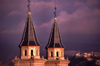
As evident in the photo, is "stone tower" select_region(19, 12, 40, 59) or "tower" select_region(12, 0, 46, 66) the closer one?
"tower" select_region(12, 0, 46, 66)

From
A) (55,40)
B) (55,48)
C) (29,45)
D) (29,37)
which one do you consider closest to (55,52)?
(55,48)

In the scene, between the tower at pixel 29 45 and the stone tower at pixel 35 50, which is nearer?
the stone tower at pixel 35 50

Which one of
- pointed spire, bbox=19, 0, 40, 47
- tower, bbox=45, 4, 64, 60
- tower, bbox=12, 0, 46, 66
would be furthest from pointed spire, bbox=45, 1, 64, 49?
tower, bbox=12, 0, 46, 66

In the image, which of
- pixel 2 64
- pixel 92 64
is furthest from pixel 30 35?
pixel 92 64

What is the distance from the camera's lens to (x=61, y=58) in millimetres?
94562

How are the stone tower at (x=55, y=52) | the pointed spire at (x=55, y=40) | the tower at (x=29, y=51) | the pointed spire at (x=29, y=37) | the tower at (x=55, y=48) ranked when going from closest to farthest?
the tower at (x=29, y=51) → the pointed spire at (x=29, y=37) → the stone tower at (x=55, y=52) → the tower at (x=55, y=48) → the pointed spire at (x=55, y=40)

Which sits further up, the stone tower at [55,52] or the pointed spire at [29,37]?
the pointed spire at [29,37]

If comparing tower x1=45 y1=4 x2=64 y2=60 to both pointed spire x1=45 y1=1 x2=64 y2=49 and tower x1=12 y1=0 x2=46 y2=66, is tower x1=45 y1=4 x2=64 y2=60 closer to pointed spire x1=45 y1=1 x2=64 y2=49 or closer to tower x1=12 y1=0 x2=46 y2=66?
pointed spire x1=45 y1=1 x2=64 y2=49

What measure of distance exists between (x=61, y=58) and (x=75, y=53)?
55529mm

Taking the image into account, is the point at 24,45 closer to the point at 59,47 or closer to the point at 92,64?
the point at 59,47

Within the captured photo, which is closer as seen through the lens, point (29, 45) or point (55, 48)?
point (29, 45)

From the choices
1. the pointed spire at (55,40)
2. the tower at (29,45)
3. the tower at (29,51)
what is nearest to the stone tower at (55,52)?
the pointed spire at (55,40)

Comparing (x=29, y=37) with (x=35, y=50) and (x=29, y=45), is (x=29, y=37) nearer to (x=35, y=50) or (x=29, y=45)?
(x=29, y=45)

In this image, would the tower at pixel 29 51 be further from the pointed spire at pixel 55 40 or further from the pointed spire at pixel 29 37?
the pointed spire at pixel 55 40
